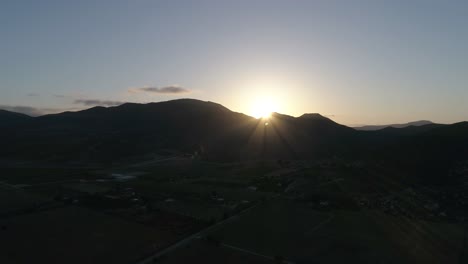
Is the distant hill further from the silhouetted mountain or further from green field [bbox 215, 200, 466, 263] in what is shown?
green field [bbox 215, 200, 466, 263]

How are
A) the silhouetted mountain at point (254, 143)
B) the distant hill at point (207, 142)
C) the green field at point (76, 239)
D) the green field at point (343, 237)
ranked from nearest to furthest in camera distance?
the green field at point (76, 239) → the green field at point (343, 237) → the silhouetted mountain at point (254, 143) → the distant hill at point (207, 142)

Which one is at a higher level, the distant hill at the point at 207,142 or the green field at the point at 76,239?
the distant hill at the point at 207,142

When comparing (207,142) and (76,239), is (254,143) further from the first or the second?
(76,239)

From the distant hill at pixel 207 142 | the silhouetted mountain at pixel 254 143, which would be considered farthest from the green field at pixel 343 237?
the distant hill at pixel 207 142

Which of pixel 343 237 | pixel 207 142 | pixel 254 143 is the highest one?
pixel 207 142

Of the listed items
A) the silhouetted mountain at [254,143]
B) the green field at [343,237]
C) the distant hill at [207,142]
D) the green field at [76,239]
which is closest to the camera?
the green field at [76,239]

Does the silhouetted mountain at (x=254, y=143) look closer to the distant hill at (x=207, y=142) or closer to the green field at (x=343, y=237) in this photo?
the distant hill at (x=207, y=142)

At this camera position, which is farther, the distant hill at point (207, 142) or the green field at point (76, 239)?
the distant hill at point (207, 142)

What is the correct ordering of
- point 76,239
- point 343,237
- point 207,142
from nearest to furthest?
point 76,239 < point 343,237 < point 207,142

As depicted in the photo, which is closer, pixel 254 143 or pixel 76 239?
pixel 76 239

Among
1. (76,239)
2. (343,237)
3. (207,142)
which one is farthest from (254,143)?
(76,239)

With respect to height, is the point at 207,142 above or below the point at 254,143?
above

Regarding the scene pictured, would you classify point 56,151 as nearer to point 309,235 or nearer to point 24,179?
point 24,179
